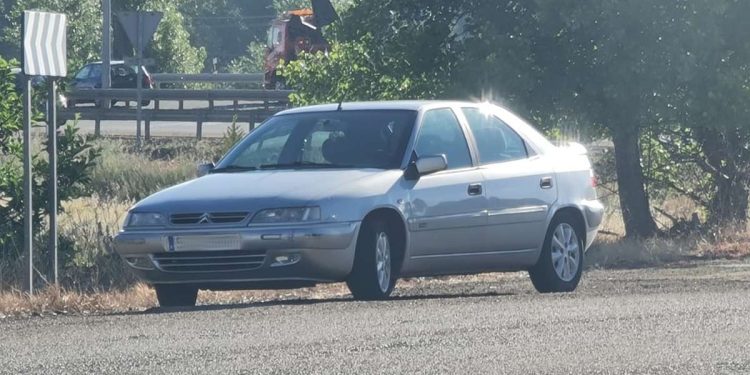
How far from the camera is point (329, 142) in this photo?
12.0 meters

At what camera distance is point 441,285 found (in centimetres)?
1380

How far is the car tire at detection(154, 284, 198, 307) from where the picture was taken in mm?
11500

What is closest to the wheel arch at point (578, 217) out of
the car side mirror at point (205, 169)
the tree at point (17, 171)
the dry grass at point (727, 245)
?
the car side mirror at point (205, 169)

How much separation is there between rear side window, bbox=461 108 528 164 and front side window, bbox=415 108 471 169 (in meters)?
0.17

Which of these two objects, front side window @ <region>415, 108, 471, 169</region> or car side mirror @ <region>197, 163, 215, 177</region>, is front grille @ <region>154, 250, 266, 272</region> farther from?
front side window @ <region>415, 108, 471, 169</region>

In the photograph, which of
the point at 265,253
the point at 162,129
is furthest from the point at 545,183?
the point at 162,129

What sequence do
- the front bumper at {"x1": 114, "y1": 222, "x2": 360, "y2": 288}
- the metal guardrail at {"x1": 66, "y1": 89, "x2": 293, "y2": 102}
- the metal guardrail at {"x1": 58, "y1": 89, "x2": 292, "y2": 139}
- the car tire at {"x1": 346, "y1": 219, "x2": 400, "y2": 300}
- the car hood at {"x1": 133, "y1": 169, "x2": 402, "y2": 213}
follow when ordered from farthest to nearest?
the metal guardrail at {"x1": 66, "y1": 89, "x2": 293, "y2": 102} < the metal guardrail at {"x1": 58, "y1": 89, "x2": 292, "y2": 139} < the car tire at {"x1": 346, "y1": 219, "x2": 400, "y2": 300} < the car hood at {"x1": 133, "y1": 169, "x2": 402, "y2": 213} < the front bumper at {"x1": 114, "y1": 222, "x2": 360, "y2": 288}

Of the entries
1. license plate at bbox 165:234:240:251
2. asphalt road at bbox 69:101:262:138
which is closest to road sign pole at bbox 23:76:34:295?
license plate at bbox 165:234:240:251

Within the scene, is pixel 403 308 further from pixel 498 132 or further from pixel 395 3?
pixel 395 3

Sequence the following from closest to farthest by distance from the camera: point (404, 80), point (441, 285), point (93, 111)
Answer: point (441, 285)
point (404, 80)
point (93, 111)

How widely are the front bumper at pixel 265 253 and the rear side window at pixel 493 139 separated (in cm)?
191

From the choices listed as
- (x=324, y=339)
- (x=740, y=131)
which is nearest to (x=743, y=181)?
(x=740, y=131)

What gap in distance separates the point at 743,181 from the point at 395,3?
15.2ft

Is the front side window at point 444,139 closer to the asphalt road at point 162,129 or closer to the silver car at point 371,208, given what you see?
the silver car at point 371,208
